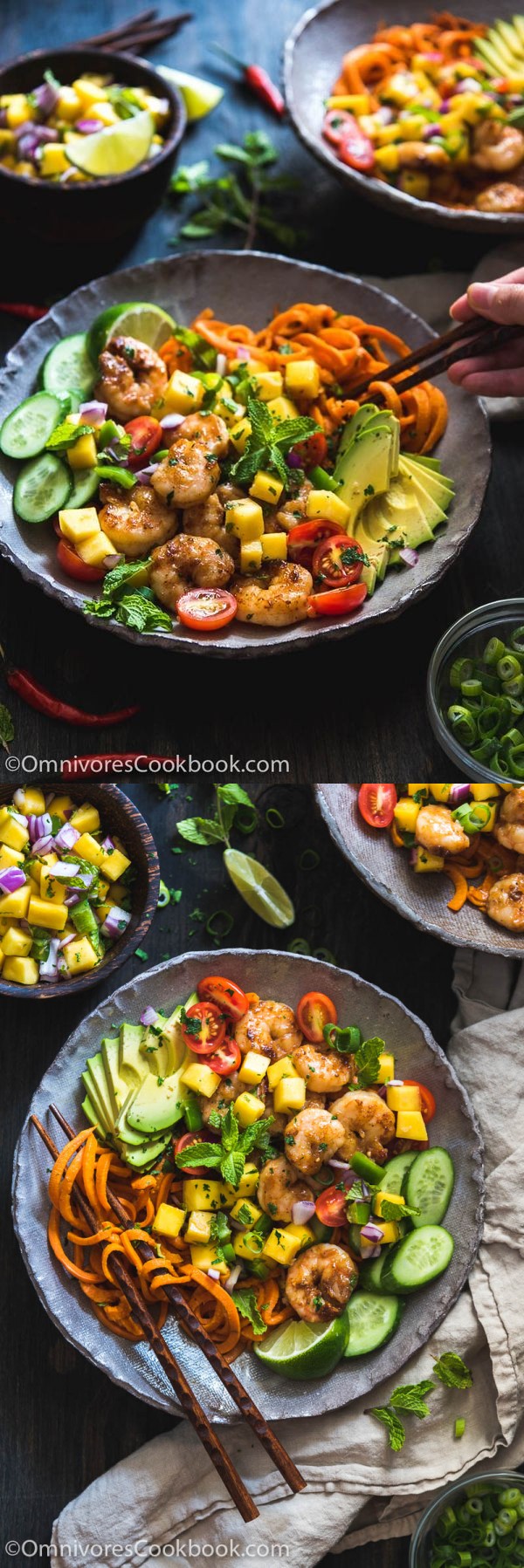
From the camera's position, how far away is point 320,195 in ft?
15.4

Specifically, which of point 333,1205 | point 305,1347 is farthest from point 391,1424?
point 333,1205

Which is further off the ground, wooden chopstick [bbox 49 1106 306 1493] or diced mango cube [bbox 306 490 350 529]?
diced mango cube [bbox 306 490 350 529]

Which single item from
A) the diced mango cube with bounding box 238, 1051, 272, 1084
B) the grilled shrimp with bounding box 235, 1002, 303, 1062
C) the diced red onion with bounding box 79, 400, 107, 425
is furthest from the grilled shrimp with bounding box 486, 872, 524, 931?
the diced red onion with bounding box 79, 400, 107, 425

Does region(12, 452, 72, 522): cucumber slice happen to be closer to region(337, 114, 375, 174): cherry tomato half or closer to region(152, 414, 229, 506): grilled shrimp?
region(152, 414, 229, 506): grilled shrimp

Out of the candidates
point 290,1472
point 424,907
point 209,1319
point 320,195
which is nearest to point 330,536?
point 424,907

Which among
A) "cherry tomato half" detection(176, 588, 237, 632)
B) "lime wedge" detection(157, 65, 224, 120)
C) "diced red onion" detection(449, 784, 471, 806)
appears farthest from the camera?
"lime wedge" detection(157, 65, 224, 120)

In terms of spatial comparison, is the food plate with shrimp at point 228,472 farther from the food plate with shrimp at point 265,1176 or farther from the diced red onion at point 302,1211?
the diced red onion at point 302,1211

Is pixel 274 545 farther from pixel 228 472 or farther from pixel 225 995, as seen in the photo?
pixel 225 995

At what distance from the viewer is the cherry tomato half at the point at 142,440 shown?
12.3 feet

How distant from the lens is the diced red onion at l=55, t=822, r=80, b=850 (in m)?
4.03

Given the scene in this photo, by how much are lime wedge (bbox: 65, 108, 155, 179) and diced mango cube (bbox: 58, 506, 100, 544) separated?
1296mm

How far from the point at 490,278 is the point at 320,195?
785 millimetres

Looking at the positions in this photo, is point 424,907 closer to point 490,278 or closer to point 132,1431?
point 132,1431

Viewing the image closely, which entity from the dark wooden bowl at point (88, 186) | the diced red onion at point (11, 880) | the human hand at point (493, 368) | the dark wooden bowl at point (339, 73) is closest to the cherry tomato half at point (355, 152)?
the dark wooden bowl at point (339, 73)
